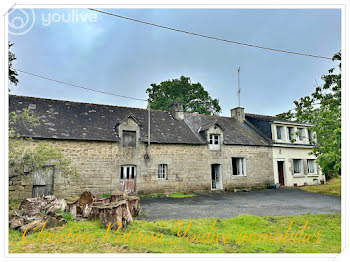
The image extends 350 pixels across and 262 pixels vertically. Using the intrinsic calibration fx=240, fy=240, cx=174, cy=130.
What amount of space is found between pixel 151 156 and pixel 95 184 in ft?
11.2

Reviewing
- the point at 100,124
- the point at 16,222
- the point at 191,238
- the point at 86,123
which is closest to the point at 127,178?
the point at 100,124

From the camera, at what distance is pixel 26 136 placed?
11.1 metres

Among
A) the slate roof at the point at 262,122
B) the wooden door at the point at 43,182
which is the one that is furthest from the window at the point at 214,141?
the wooden door at the point at 43,182

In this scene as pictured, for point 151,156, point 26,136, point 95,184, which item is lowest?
point 95,184

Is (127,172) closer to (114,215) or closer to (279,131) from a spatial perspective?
(114,215)

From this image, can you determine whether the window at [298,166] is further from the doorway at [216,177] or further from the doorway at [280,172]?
the doorway at [216,177]

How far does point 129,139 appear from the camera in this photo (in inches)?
543

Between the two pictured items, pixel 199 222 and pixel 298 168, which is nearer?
pixel 199 222

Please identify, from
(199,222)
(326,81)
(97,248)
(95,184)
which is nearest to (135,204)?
(199,222)

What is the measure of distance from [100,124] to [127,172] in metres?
3.20

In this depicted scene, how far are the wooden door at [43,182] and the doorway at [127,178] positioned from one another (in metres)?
3.46

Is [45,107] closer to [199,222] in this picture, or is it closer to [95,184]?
[95,184]

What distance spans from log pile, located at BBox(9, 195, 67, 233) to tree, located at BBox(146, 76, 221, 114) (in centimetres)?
2310
